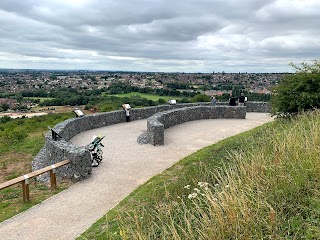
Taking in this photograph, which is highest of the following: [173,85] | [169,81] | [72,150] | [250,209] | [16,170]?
[250,209]

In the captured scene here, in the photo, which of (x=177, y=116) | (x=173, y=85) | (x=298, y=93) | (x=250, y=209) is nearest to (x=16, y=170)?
(x=177, y=116)

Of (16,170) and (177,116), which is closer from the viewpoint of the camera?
(16,170)

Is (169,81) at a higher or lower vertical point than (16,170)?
higher

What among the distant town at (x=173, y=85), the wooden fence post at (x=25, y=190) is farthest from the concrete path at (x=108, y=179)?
the distant town at (x=173, y=85)

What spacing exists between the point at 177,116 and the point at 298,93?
6.54m

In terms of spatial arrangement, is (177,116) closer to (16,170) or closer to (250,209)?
(16,170)

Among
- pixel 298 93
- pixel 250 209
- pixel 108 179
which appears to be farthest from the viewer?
pixel 298 93

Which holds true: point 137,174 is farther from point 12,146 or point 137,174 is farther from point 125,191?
point 12,146

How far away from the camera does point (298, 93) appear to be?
12.9m

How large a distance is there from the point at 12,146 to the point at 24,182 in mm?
8509

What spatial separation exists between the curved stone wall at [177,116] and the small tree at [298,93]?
5396mm

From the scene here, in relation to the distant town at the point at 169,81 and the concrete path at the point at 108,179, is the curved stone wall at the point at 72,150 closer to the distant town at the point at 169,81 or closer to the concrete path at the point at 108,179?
the concrete path at the point at 108,179

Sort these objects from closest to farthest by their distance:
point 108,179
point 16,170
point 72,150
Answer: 1. point 108,179
2. point 72,150
3. point 16,170

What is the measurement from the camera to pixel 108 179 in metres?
8.36
